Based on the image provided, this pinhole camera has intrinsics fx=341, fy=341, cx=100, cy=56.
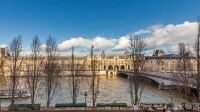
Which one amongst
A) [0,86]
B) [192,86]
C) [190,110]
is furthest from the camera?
[0,86]

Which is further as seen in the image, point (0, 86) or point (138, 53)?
point (0, 86)

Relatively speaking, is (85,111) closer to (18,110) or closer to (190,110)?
(18,110)

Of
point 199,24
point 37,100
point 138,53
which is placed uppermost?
point 199,24

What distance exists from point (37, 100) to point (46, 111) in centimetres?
2963

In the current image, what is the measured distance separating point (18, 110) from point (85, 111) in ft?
24.2

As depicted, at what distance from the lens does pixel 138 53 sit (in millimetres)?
46500

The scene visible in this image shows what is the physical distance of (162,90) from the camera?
8569cm

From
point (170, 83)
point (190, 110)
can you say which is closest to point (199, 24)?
point (190, 110)

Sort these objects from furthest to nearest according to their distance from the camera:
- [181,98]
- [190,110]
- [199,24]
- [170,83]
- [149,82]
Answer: [149,82], [170,83], [181,98], [199,24], [190,110]

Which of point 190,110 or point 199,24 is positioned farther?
point 199,24

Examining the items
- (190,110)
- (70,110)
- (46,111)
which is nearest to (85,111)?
(70,110)

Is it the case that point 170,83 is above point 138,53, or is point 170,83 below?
below

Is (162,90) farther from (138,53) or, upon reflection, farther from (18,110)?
(18,110)

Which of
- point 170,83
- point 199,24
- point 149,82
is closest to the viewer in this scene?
point 199,24
